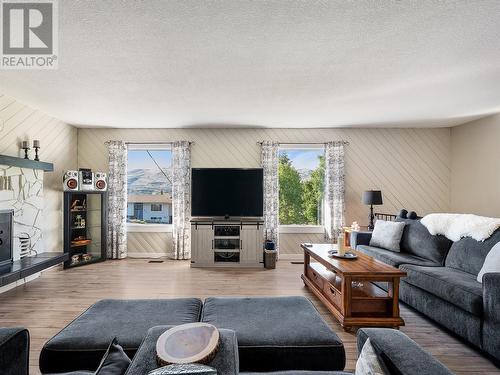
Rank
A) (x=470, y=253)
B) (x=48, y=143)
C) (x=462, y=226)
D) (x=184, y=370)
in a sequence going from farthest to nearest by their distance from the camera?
(x=48, y=143)
(x=462, y=226)
(x=470, y=253)
(x=184, y=370)

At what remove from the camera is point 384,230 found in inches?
153

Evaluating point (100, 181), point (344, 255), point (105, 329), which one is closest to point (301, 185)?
point (344, 255)

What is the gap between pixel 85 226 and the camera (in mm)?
4930

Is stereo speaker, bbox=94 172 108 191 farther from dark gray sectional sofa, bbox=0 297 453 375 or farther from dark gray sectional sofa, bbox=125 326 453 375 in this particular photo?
dark gray sectional sofa, bbox=125 326 453 375

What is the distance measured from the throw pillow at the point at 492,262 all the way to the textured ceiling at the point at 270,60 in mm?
1787

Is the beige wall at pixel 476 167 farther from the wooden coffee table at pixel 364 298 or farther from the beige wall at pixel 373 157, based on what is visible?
the wooden coffee table at pixel 364 298

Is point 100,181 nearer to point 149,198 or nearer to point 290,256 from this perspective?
point 149,198

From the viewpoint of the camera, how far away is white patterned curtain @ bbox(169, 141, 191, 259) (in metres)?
5.11

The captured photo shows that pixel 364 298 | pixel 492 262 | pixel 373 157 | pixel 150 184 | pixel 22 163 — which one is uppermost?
pixel 373 157

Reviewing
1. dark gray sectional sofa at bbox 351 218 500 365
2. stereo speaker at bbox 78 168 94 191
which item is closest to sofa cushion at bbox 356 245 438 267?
dark gray sectional sofa at bbox 351 218 500 365

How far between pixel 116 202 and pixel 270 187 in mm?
2975

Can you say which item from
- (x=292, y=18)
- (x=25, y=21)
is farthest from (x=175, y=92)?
(x=292, y=18)

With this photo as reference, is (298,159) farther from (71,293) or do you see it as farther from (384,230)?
(71,293)

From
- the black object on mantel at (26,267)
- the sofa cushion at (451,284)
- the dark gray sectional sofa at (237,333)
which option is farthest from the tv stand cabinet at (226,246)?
the dark gray sectional sofa at (237,333)
